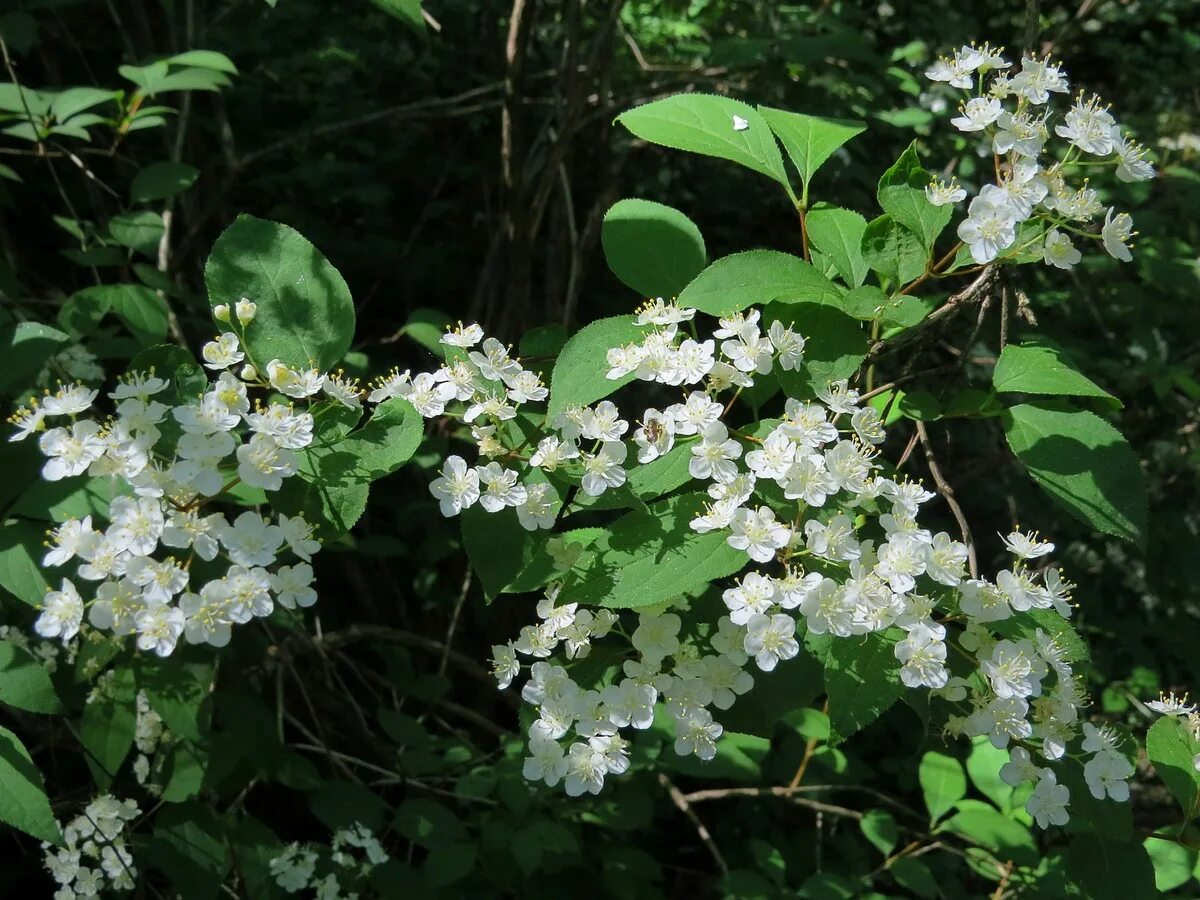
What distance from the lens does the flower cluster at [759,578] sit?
103cm

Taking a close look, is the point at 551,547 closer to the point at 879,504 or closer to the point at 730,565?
the point at 730,565

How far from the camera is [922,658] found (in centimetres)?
100

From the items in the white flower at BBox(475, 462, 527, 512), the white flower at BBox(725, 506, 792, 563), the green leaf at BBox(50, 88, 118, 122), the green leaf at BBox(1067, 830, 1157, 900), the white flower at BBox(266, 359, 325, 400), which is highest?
the green leaf at BBox(50, 88, 118, 122)

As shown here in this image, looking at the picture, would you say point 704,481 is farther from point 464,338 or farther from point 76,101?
point 76,101

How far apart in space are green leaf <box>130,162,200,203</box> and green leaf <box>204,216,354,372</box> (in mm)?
831

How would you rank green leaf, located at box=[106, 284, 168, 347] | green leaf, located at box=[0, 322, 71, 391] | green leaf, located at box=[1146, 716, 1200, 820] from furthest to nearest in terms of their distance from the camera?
green leaf, located at box=[106, 284, 168, 347]
green leaf, located at box=[0, 322, 71, 391]
green leaf, located at box=[1146, 716, 1200, 820]

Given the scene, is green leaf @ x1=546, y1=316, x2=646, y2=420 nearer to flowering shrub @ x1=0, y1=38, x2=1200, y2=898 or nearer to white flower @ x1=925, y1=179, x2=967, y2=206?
flowering shrub @ x1=0, y1=38, x2=1200, y2=898

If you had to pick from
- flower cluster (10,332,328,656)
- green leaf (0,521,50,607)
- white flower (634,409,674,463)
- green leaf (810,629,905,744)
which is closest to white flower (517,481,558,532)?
white flower (634,409,674,463)

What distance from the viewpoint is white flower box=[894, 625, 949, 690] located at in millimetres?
997

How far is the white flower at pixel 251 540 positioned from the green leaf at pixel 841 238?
68cm

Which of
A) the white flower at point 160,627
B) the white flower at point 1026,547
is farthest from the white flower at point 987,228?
the white flower at point 160,627

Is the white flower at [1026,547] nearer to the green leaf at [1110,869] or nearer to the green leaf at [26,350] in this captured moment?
the green leaf at [1110,869]

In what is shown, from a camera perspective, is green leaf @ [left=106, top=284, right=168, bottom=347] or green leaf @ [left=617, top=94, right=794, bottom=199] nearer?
green leaf @ [left=617, top=94, right=794, bottom=199]

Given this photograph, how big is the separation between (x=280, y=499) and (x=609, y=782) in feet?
4.05
